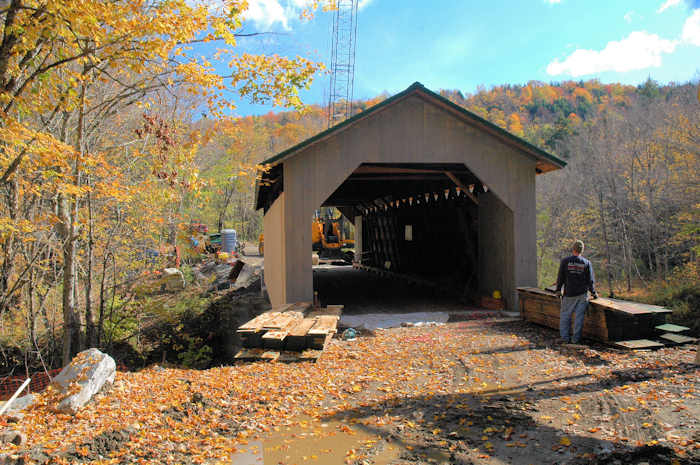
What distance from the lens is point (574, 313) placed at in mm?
8141

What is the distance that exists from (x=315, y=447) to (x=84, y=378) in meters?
3.11

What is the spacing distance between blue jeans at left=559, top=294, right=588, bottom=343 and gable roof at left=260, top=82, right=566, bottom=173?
3903 mm

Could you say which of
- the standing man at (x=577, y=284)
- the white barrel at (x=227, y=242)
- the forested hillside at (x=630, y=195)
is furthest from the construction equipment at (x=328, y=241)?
the standing man at (x=577, y=284)

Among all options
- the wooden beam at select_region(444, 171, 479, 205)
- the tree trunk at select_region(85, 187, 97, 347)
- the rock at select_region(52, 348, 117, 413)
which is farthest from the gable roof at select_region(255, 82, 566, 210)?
the rock at select_region(52, 348, 117, 413)

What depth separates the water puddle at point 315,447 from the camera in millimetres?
4016

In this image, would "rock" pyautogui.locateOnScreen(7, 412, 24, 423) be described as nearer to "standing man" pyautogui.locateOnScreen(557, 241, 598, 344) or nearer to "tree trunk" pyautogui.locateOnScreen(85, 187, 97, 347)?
"tree trunk" pyautogui.locateOnScreen(85, 187, 97, 347)

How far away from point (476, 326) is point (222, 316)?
8.04 meters

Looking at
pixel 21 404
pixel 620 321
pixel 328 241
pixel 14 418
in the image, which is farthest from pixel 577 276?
pixel 328 241

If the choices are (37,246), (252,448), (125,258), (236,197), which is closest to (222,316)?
(125,258)

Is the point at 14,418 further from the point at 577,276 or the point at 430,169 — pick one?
the point at 430,169

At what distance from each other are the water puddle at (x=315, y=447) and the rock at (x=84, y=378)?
2266mm

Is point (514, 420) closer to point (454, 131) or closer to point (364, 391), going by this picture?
point (364, 391)

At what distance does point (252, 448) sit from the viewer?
14.1 ft

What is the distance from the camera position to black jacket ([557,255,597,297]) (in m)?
7.65
